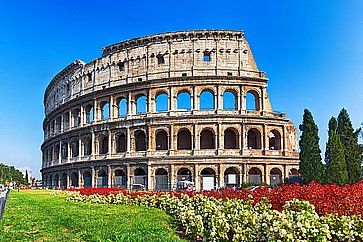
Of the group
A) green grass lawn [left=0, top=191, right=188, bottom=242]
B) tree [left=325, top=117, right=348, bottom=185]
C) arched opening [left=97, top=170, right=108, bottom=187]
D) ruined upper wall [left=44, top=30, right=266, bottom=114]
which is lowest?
green grass lawn [left=0, top=191, right=188, bottom=242]

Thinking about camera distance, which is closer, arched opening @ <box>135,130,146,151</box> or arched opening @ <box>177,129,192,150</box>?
arched opening @ <box>177,129,192,150</box>

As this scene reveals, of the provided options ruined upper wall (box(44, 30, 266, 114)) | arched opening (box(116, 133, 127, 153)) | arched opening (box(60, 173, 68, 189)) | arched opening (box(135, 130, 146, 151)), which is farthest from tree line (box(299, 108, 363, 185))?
arched opening (box(60, 173, 68, 189))

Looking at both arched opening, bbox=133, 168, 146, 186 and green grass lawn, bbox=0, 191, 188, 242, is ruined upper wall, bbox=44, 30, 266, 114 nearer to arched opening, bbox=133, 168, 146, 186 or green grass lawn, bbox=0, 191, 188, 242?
arched opening, bbox=133, 168, 146, 186

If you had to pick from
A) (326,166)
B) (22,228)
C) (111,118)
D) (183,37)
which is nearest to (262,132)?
(326,166)

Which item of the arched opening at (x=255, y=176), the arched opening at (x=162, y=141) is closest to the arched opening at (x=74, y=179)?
the arched opening at (x=162, y=141)

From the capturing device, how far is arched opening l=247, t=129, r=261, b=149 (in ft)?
142

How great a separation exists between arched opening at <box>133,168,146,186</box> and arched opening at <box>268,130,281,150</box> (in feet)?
47.3

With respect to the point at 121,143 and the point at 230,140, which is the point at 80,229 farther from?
the point at 121,143

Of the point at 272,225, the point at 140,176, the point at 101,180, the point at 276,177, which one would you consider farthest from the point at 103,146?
the point at 272,225

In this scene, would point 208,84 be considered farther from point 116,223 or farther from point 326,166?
point 116,223

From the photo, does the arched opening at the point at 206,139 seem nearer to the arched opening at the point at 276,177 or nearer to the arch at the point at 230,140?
the arch at the point at 230,140

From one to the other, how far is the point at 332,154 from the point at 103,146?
1104 inches

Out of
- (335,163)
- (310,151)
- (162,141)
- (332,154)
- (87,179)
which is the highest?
(162,141)

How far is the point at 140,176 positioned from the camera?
43.2m
